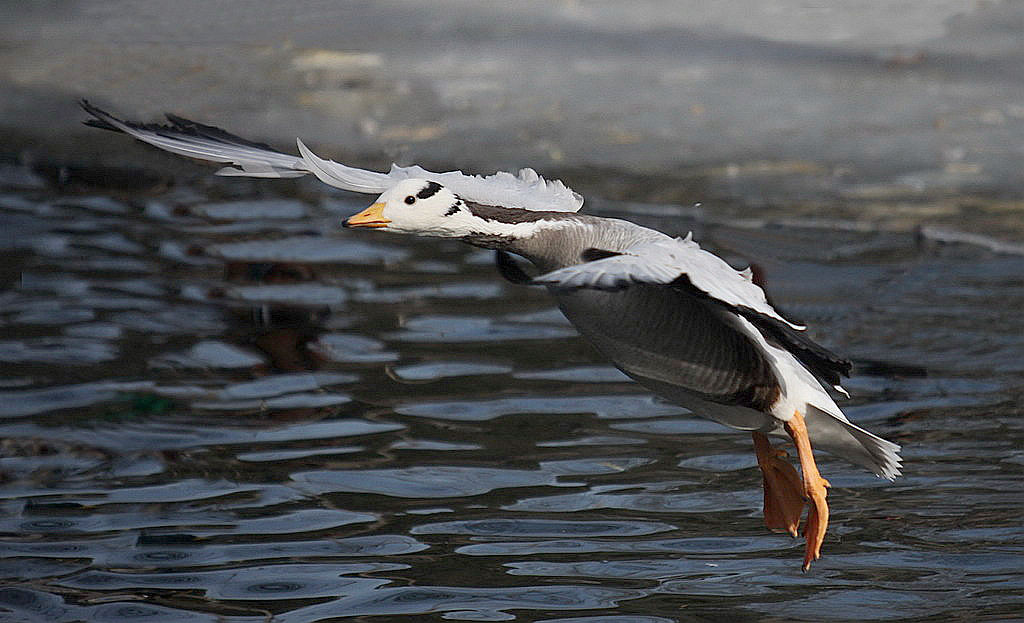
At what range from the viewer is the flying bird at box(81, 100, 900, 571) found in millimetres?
4520

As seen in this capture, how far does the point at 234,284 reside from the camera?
8.65m

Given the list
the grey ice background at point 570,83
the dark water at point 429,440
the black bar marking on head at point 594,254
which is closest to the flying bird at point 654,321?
the black bar marking on head at point 594,254

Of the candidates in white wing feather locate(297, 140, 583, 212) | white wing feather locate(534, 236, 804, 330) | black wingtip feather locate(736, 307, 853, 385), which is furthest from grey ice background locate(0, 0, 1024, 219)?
white wing feather locate(534, 236, 804, 330)

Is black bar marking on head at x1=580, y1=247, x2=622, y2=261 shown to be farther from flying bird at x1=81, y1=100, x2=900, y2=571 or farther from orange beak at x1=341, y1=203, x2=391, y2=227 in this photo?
orange beak at x1=341, y1=203, x2=391, y2=227

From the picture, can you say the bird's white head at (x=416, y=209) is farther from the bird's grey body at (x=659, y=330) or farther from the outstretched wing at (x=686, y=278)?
the outstretched wing at (x=686, y=278)

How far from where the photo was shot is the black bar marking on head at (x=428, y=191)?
14.9ft

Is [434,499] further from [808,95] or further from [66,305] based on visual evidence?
[808,95]

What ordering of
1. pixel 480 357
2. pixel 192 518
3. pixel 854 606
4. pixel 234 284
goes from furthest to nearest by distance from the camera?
pixel 234 284 → pixel 480 357 → pixel 192 518 → pixel 854 606

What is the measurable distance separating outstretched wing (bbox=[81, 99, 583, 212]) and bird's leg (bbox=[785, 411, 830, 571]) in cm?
111

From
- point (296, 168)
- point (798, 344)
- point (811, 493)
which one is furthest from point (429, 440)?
point (798, 344)

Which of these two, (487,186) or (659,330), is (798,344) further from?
(487,186)

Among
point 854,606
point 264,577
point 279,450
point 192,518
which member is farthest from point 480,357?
point 854,606

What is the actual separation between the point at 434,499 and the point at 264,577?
957 millimetres

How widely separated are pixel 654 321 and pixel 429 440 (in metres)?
1.87
